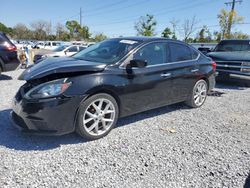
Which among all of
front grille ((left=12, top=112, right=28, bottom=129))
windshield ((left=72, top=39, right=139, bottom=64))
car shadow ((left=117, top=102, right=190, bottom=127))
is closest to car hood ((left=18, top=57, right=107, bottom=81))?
windshield ((left=72, top=39, right=139, bottom=64))

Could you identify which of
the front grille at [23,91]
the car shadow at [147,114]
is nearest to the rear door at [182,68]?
the car shadow at [147,114]

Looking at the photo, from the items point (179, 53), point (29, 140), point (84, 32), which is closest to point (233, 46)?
point (179, 53)

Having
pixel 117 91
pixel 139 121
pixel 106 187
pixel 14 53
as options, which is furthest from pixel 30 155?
pixel 14 53

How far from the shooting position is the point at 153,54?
12.9 feet

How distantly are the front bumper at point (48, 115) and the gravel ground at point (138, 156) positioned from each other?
26cm

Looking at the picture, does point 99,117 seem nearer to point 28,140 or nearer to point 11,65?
point 28,140

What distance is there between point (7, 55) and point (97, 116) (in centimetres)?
553

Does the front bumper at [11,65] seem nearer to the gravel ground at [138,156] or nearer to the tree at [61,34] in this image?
the gravel ground at [138,156]

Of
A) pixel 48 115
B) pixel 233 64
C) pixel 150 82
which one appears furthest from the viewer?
pixel 233 64

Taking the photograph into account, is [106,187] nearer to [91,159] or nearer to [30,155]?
[91,159]

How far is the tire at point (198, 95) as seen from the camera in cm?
477

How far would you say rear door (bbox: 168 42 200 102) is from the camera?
4230 mm

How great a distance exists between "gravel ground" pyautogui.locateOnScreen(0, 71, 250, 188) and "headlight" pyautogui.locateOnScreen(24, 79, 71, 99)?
2.27 feet

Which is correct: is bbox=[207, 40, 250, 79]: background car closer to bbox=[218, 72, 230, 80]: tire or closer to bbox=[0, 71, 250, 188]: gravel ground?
bbox=[218, 72, 230, 80]: tire
